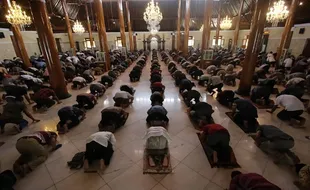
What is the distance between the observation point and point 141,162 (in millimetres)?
3250

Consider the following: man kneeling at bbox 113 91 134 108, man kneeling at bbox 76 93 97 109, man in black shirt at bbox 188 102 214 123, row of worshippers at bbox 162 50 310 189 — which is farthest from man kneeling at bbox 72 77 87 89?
row of worshippers at bbox 162 50 310 189

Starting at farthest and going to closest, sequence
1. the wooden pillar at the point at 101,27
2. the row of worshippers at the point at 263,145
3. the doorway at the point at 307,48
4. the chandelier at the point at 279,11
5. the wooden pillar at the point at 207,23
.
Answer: the doorway at the point at 307,48, the wooden pillar at the point at 207,23, the wooden pillar at the point at 101,27, the chandelier at the point at 279,11, the row of worshippers at the point at 263,145

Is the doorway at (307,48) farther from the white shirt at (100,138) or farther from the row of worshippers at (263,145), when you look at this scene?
the white shirt at (100,138)

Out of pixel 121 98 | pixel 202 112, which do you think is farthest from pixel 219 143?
pixel 121 98

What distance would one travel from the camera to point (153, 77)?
7.65 m

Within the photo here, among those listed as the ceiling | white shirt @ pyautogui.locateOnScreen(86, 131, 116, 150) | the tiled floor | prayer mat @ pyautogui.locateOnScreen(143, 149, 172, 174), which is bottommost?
the tiled floor

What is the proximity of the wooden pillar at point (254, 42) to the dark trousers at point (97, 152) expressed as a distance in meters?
5.96

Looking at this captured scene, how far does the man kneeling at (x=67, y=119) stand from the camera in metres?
4.35

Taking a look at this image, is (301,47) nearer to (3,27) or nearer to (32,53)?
(3,27)

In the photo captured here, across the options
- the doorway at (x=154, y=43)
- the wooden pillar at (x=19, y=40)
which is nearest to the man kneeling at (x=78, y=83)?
the wooden pillar at (x=19, y=40)

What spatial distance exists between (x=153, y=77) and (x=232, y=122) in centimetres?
413

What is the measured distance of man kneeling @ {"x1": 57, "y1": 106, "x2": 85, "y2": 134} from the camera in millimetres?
4348

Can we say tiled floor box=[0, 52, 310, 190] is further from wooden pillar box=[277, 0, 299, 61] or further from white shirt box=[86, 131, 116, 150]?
wooden pillar box=[277, 0, 299, 61]

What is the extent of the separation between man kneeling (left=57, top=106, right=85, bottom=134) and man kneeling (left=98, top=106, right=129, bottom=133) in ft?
2.59
